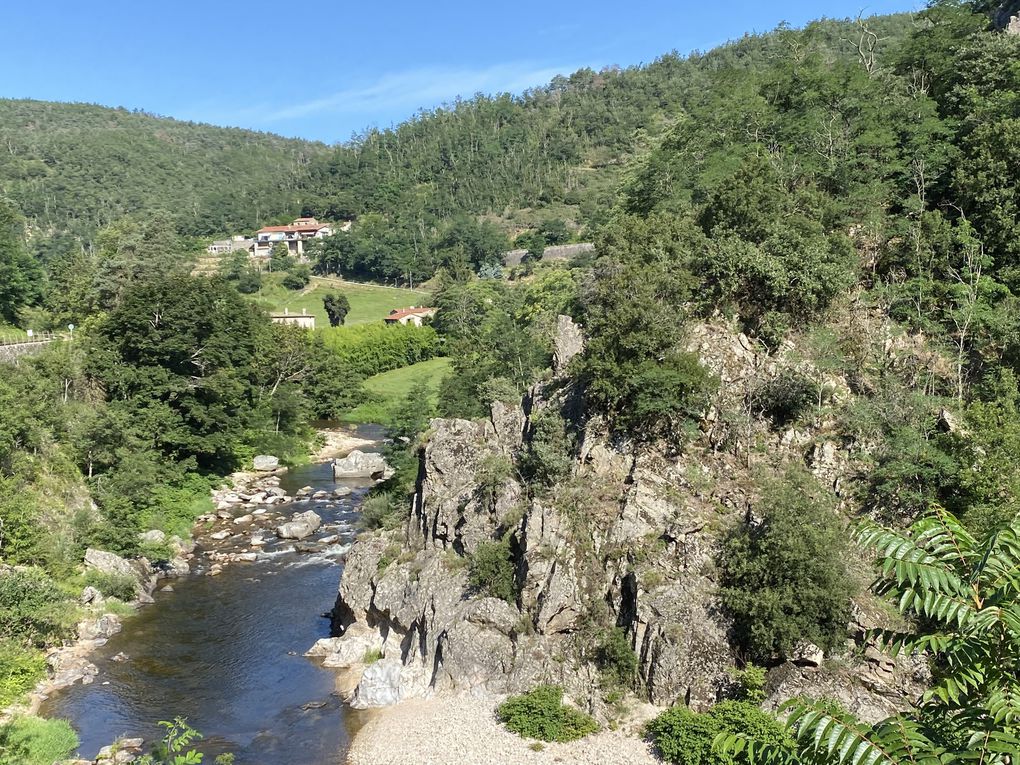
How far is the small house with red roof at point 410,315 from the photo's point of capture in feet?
332

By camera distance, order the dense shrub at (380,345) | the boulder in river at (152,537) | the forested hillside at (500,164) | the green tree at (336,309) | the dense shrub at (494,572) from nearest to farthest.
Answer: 1. the dense shrub at (494,572)
2. the boulder in river at (152,537)
3. the dense shrub at (380,345)
4. the green tree at (336,309)
5. the forested hillside at (500,164)

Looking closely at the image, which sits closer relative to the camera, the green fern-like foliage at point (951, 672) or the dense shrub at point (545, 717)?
the green fern-like foliage at point (951, 672)

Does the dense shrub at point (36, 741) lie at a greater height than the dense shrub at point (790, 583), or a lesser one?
lesser

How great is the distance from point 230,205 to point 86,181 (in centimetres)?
4207

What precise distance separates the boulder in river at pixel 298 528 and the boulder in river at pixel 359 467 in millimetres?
11171

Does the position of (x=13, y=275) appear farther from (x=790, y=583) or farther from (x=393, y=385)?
(x=790, y=583)

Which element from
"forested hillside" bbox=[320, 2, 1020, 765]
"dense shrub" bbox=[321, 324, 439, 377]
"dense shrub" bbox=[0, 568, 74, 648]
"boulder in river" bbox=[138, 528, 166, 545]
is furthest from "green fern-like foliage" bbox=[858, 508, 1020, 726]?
"dense shrub" bbox=[321, 324, 439, 377]

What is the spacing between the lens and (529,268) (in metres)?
116

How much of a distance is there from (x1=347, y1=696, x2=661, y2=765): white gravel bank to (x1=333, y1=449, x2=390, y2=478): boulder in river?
32213 millimetres

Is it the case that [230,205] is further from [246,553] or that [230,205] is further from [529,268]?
[246,553]

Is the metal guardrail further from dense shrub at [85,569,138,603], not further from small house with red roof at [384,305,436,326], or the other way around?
small house with red roof at [384,305,436,326]

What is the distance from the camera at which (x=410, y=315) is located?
338 feet

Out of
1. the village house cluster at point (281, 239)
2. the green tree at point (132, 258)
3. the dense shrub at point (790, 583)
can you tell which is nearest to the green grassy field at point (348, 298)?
the village house cluster at point (281, 239)

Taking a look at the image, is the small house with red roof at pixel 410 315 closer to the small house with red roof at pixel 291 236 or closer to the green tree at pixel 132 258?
the green tree at pixel 132 258
